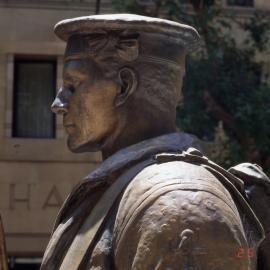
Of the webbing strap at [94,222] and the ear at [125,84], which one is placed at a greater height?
the ear at [125,84]

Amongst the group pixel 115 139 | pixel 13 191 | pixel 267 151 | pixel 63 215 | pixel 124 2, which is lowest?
pixel 13 191

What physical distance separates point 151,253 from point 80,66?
31.1 inches

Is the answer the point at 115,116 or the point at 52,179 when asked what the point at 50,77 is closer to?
the point at 52,179

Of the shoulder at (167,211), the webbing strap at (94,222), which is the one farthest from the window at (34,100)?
the shoulder at (167,211)

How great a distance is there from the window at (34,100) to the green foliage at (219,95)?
6663mm

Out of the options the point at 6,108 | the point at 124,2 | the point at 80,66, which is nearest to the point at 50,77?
the point at 6,108

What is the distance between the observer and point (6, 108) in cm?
2209

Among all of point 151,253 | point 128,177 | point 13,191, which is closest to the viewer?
point 151,253

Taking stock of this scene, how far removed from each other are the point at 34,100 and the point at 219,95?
7.54 meters

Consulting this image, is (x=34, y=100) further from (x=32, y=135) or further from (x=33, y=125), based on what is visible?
(x=32, y=135)

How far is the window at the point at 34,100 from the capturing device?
879 inches

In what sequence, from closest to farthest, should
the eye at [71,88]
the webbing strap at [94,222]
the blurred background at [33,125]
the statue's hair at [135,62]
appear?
1. the webbing strap at [94,222]
2. the statue's hair at [135,62]
3. the eye at [71,88]
4. the blurred background at [33,125]

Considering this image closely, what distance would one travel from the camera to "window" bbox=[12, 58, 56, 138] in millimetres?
22328
